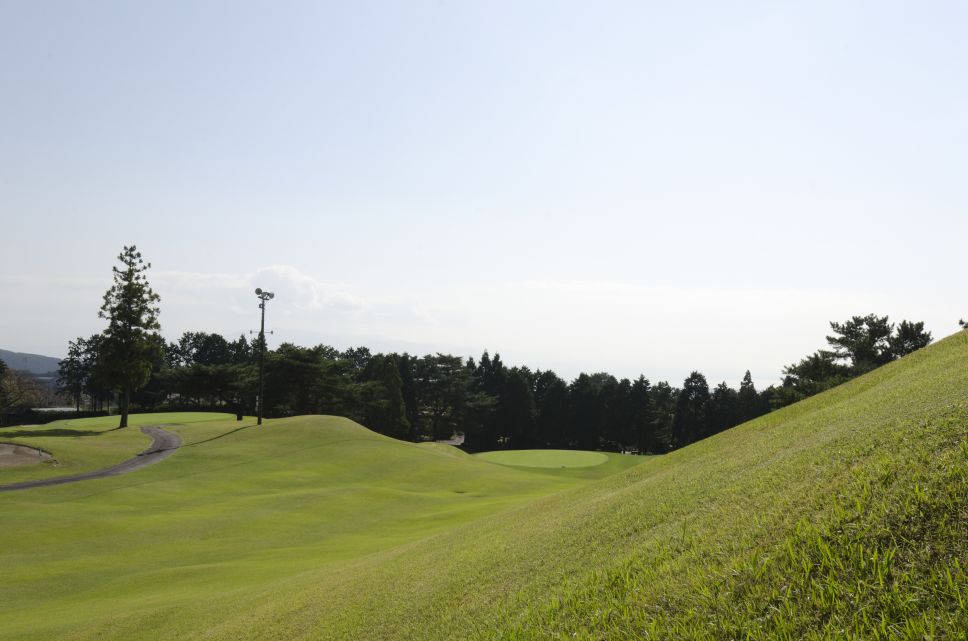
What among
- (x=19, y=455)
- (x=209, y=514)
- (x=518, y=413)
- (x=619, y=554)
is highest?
A: (x=619, y=554)

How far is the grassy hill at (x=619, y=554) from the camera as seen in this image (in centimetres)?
445

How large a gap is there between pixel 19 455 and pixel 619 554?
40.9 m

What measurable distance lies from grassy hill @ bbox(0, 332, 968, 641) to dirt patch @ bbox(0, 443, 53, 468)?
22.2ft

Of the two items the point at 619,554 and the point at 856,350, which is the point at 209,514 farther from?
the point at 856,350

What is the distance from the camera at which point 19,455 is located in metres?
34.2

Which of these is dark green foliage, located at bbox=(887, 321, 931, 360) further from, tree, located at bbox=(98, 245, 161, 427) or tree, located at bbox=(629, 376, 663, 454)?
tree, located at bbox=(98, 245, 161, 427)

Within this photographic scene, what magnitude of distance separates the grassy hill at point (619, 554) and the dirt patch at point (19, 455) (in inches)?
267

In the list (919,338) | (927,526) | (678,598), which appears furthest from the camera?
(919,338)

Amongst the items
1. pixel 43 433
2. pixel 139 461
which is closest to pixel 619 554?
pixel 139 461

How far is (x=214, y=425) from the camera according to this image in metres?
51.7

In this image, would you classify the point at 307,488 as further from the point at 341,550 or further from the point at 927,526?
the point at 927,526

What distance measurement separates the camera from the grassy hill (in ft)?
14.6

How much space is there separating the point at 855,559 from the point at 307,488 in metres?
34.7

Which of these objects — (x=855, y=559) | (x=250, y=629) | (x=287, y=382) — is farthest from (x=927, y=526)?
(x=287, y=382)
